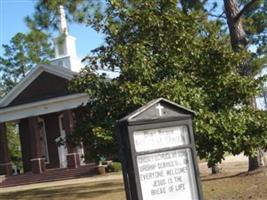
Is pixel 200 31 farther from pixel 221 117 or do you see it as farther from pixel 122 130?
pixel 122 130

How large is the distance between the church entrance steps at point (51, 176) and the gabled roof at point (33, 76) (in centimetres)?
472

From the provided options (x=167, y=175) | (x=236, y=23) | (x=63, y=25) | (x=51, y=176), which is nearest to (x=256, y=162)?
(x=236, y=23)

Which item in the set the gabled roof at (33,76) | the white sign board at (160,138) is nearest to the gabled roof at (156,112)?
the white sign board at (160,138)

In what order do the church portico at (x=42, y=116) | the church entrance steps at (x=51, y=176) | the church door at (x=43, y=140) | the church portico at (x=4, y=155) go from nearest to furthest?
the church entrance steps at (x=51, y=176) < the church portico at (x=42, y=116) < the church portico at (x=4, y=155) < the church door at (x=43, y=140)

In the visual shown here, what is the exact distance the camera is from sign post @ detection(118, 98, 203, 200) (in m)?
6.55

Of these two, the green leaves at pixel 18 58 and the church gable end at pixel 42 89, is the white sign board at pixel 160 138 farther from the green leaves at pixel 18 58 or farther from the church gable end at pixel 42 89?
the green leaves at pixel 18 58

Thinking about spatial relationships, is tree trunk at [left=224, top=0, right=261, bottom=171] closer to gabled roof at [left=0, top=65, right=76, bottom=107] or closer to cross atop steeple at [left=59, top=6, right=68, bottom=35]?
cross atop steeple at [left=59, top=6, right=68, bottom=35]

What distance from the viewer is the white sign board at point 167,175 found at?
261 inches

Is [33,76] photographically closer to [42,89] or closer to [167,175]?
[42,89]

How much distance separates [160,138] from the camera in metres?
6.82

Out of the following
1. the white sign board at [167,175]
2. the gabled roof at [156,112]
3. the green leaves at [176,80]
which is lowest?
the white sign board at [167,175]

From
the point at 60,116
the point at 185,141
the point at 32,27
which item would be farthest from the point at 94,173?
the point at 185,141

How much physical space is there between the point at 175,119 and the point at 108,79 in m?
7.03

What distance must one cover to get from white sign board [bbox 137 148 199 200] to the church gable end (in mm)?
26166
